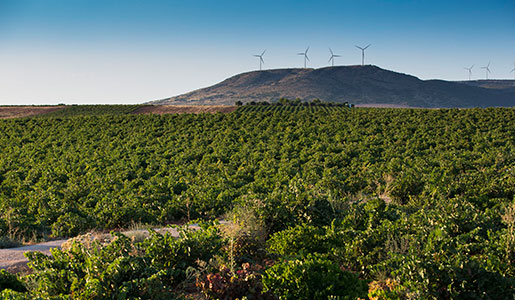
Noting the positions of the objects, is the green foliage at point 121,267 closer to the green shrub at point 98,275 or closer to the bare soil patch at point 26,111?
the green shrub at point 98,275

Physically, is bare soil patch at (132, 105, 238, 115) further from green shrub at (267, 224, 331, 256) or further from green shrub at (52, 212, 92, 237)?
green shrub at (267, 224, 331, 256)

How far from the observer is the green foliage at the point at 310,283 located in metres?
5.88

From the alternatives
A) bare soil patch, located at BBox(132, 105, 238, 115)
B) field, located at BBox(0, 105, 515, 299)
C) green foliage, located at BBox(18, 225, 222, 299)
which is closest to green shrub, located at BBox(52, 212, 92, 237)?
field, located at BBox(0, 105, 515, 299)

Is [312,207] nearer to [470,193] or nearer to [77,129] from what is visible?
[470,193]

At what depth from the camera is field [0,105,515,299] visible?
230 inches

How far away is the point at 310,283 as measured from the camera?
595cm

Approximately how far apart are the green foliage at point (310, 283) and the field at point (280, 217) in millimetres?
19

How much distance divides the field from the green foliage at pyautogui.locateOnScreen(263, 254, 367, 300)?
19mm

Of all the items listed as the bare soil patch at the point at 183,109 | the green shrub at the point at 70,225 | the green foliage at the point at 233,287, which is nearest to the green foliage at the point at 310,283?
the green foliage at the point at 233,287

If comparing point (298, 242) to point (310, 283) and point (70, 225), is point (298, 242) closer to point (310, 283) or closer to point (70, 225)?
point (310, 283)

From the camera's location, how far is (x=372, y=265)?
278 inches

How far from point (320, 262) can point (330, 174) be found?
1170cm

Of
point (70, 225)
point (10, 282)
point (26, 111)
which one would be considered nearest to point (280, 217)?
point (10, 282)

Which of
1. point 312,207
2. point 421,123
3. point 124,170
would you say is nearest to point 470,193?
point 312,207
